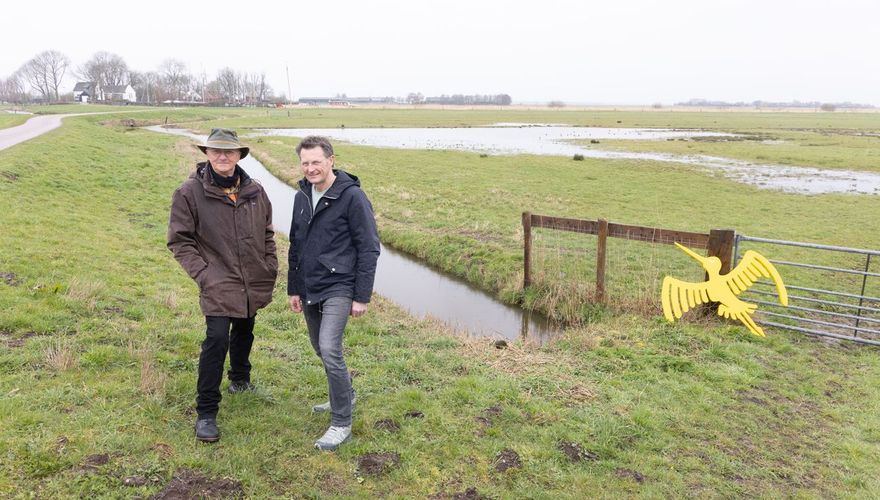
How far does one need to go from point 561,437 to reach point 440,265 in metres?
9.10

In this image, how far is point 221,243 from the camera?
4.39 meters

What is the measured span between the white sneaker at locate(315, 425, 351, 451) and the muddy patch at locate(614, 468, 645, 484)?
241 centimetres

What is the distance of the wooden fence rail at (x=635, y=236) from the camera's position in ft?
27.5

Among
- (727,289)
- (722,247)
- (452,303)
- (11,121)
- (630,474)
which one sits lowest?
(452,303)

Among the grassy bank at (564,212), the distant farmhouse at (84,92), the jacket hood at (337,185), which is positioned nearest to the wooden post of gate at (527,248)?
the grassy bank at (564,212)

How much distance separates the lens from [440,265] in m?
14.1

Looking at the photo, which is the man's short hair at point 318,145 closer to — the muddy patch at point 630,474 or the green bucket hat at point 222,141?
the green bucket hat at point 222,141

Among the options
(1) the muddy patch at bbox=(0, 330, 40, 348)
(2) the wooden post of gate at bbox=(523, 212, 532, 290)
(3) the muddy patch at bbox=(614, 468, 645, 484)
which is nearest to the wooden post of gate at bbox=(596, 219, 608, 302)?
(2) the wooden post of gate at bbox=(523, 212, 532, 290)

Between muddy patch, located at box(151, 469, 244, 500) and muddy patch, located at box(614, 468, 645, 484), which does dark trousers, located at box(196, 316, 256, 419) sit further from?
muddy patch, located at box(614, 468, 645, 484)

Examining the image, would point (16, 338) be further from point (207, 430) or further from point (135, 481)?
point (135, 481)

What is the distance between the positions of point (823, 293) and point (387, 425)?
311 inches

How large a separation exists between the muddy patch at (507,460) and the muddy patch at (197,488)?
2126 mm

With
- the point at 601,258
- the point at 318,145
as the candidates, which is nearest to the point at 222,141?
the point at 318,145

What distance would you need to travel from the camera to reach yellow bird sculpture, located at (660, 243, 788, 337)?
8281mm
